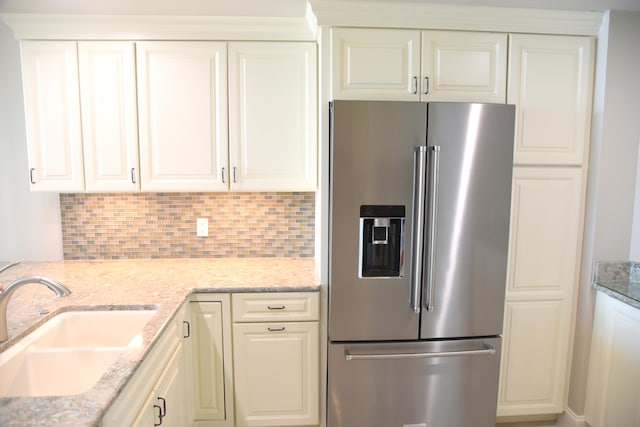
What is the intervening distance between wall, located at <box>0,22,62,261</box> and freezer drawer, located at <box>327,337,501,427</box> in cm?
198

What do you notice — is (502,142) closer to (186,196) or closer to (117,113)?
(186,196)

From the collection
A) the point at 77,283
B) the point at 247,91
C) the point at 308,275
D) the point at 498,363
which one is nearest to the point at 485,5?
the point at 247,91

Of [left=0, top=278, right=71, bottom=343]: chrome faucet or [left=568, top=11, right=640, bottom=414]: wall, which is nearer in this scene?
[left=0, top=278, right=71, bottom=343]: chrome faucet

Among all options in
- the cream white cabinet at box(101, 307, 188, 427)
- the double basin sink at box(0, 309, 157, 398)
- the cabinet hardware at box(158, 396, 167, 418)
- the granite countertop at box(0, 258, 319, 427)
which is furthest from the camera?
the cabinet hardware at box(158, 396, 167, 418)

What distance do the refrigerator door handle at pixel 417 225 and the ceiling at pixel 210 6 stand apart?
0.78 metres

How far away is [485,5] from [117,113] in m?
2.03

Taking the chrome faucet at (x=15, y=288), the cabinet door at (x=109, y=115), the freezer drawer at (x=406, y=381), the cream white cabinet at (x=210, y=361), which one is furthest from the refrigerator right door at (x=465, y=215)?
the cabinet door at (x=109, y=115)

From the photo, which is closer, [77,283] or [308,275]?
[77,283]

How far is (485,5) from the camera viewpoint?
190 cm

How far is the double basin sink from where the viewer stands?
4.27ft

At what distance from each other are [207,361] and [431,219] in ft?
4.47

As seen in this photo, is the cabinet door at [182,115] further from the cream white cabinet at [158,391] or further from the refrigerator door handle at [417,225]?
the refrigerator door handle at [417,225]

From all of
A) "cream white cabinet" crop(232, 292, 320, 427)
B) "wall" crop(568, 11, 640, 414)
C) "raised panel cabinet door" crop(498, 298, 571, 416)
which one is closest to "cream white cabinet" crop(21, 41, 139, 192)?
"cream white cabinet" crop(232, 292, 320, 427)

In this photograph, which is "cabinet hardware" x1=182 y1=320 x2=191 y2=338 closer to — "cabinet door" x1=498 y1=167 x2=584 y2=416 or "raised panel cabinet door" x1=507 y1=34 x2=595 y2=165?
"cabinet door" x1=498 y1=167 x2=584 y2=416
